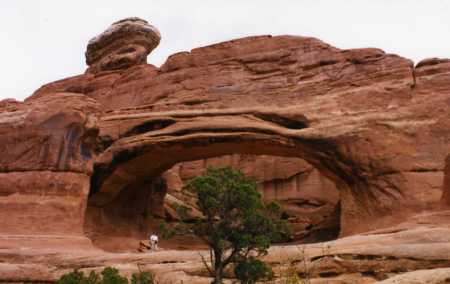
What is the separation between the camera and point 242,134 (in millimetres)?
17922

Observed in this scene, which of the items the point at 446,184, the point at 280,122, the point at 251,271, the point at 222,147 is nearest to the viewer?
the point at 251,271

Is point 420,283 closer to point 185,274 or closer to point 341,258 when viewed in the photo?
point 341,258

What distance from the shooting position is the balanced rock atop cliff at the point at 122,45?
88.5 feet

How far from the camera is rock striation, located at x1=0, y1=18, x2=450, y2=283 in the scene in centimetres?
1586

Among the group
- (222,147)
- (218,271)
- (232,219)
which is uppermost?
(222,147)

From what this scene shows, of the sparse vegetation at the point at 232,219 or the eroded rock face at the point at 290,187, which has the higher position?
the eroded rock face at the point at 290,187

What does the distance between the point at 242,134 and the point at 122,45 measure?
456 inches

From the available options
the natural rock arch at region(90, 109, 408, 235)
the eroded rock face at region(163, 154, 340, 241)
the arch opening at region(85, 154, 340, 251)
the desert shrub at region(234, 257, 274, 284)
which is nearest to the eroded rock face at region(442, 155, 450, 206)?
the natural rock arch at region(90, 109, 408, 235)

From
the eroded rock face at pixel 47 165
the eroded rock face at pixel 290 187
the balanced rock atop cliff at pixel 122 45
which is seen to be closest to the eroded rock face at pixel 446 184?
the eroded rock face at pixel 290 187

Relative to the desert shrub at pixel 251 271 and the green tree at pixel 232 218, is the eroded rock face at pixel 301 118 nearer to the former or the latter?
the green tree at pixel 232 218

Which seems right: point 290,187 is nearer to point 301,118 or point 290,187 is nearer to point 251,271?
point 301,118

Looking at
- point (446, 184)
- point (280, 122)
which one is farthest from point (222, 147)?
point (446, 184)

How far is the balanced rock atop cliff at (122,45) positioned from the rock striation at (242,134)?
5351mm

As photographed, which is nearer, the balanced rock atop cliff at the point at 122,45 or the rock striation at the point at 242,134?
the rock striation at the point at 242,134
